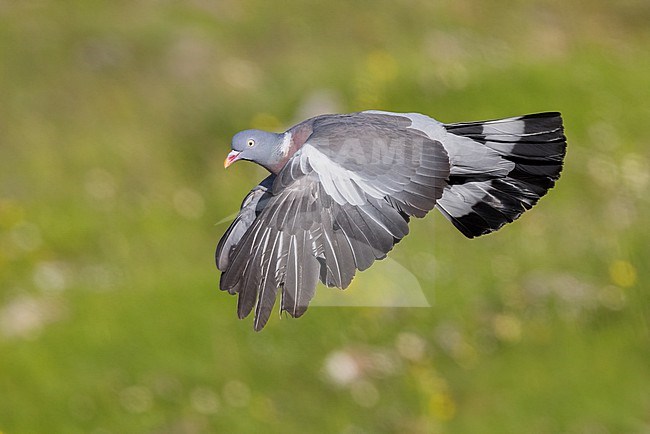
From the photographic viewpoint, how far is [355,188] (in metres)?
9.18

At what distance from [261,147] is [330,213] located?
4.28 ft

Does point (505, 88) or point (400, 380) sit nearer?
point (400, 380)

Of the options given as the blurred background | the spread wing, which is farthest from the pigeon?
the blurred background

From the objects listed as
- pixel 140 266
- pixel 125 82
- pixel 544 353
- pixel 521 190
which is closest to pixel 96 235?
pixel 140 266

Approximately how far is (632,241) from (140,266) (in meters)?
8.83

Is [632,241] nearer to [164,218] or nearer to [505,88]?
[505,88]

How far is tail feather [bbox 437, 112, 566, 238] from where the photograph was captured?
9.95 metres

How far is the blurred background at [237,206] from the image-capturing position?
18.4 metres

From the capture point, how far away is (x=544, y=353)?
19.6m

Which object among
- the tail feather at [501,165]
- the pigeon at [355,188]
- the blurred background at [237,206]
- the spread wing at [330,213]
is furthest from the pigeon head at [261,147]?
the blurred background at [237,206]

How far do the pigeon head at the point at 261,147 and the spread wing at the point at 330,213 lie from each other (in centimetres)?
57

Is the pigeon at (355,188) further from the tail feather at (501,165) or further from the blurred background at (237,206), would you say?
the blurred background at (237,206)

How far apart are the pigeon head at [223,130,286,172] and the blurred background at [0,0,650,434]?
28.8 ft

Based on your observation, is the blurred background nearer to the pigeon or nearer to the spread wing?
the pigeon
